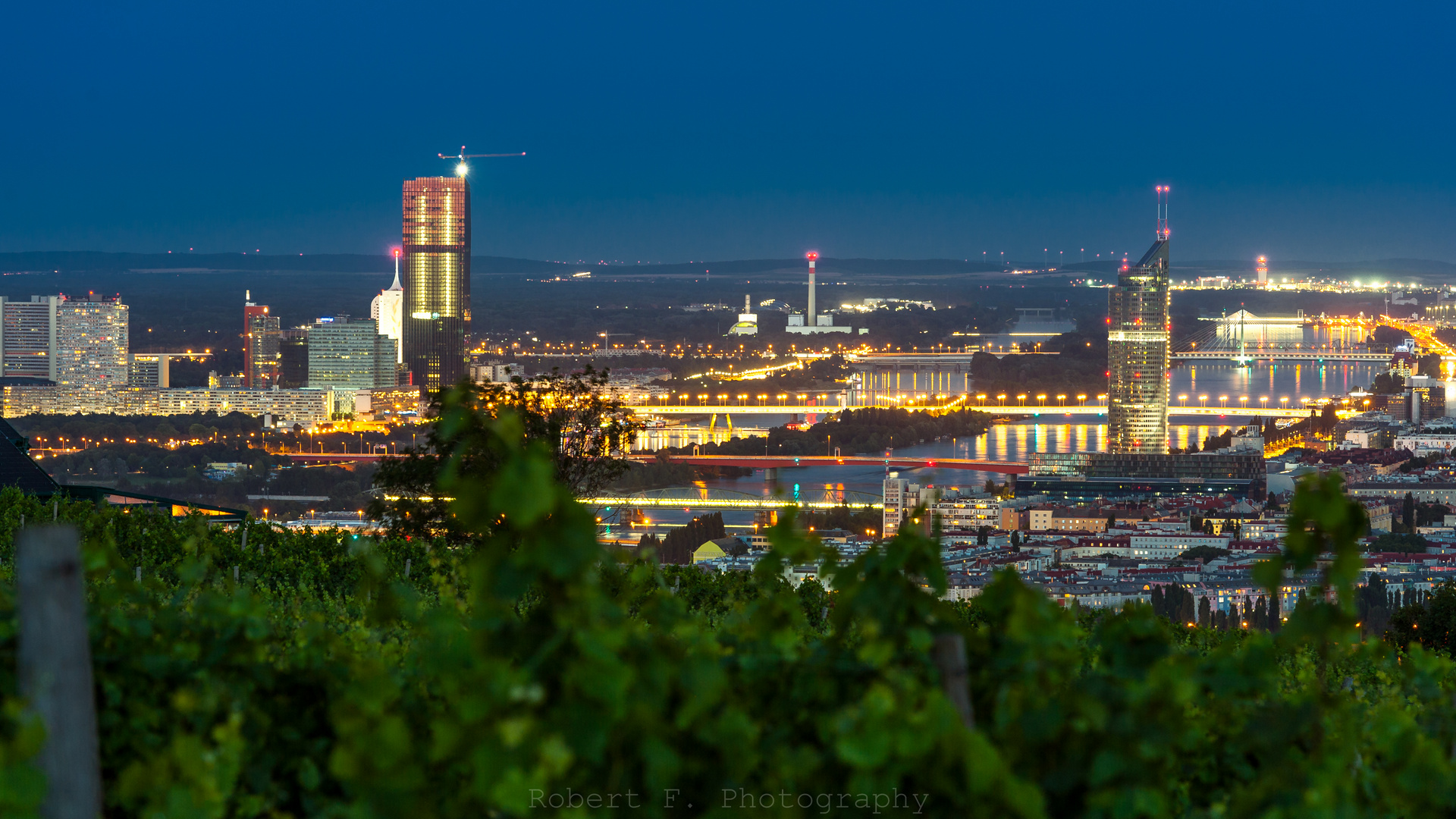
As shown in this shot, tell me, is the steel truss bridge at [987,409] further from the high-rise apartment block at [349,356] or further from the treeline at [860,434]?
the high-rise apartment block at [349,356]

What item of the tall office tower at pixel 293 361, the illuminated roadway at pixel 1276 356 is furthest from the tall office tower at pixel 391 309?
the illuminated roadway at pixel 1276 356

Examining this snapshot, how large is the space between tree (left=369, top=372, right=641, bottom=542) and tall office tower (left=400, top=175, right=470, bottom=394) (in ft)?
132

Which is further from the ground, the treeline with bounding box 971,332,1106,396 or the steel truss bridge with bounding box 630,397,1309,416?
the treeline with bounding box 971,332,1106,396

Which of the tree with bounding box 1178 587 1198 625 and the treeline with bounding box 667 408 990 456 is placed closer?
the tree with bounding box 1178 587 1198 625

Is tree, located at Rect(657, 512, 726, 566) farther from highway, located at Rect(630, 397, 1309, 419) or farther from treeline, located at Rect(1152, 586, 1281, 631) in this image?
highway, located at Rect(630, 397, 1309, 419)

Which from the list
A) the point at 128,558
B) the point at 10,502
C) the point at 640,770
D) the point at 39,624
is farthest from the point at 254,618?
the point at 10,502

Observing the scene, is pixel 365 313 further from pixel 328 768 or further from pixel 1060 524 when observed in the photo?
pixel 328 768

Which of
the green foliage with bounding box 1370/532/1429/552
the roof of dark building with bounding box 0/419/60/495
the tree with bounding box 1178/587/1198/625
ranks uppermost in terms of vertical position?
the roof of dark building with bounding box 0/419/60/495

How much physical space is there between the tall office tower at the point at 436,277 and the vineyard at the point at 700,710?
152 feet

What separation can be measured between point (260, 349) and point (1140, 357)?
1007 inches

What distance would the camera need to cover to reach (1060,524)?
22969mm

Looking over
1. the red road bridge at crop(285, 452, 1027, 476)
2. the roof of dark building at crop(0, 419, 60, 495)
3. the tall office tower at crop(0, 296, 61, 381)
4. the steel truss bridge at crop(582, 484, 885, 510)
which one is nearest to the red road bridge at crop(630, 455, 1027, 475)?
the red road bridge at crop(285, 452, 1027, 476)

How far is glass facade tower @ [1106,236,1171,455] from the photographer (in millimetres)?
40094

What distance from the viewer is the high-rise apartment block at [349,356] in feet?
153
